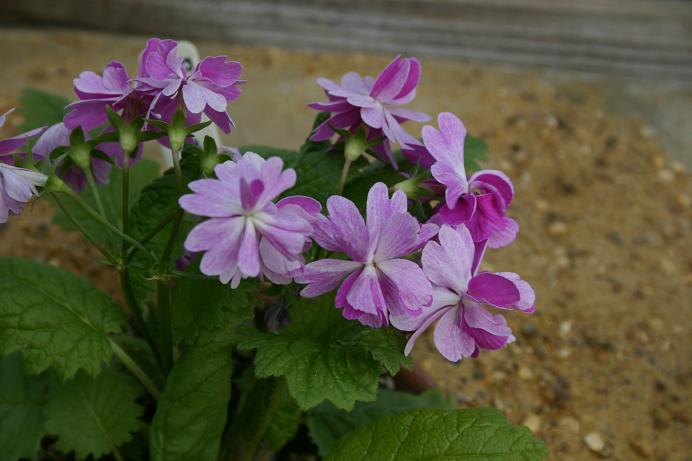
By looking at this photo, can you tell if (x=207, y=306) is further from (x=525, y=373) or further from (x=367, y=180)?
(x=525, y=373)

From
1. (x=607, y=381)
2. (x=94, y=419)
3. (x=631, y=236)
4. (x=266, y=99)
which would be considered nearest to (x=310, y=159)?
(x=94, y=419)

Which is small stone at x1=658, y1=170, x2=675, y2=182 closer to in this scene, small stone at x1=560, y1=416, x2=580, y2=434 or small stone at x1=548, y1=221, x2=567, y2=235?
small stone at x1=548, y1=221, x2=567, y2=235

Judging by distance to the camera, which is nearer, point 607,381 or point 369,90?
point 369,90

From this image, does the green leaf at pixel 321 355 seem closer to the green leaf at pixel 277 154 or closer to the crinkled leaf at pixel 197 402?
the crinkled leaf at pixel 197 402

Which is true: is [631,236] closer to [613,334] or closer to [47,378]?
[613,334]

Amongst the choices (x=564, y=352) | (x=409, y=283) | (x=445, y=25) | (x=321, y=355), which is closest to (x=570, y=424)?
(x=564, y=352)
